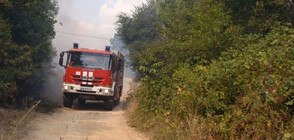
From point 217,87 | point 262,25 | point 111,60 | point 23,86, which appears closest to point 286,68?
point 217,87

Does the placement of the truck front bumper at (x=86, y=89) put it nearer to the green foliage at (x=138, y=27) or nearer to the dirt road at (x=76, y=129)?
the dirt road at (x=76, y=129)

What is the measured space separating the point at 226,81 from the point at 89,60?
354 inches

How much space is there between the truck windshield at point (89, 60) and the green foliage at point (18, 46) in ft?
6.37

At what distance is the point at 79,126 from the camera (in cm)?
1062

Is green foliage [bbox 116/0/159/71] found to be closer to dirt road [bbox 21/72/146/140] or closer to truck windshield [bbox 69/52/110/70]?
truck windshield [bbox 69/52/110/70]

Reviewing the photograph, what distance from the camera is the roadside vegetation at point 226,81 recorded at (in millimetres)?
6094

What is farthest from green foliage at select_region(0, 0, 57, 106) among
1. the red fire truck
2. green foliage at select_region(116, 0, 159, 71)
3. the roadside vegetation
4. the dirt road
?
green foliage at select_region(116, 0, 159, 71)

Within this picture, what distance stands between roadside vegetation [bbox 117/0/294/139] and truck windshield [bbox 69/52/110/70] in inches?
116

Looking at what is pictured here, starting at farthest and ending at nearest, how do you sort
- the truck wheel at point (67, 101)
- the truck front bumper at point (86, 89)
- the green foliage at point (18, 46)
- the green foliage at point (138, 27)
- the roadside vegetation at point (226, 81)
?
the green foliage at point (138, 27) → the truck wheel at point (67, 101) → the truck front bumper at point (86, 89) → the green foliage at point (18, 46) → the roadside vegetation at point (226, 81)

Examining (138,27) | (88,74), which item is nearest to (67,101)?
(88,74)

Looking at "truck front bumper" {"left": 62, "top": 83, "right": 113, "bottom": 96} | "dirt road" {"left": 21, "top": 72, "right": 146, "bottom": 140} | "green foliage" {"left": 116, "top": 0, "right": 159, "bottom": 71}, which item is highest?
"green foliage" {"left": 116, "top": 0, "right": 159, "bottom": 71}

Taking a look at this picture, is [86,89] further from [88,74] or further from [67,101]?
[67,101]

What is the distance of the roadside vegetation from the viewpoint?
6.09 metres

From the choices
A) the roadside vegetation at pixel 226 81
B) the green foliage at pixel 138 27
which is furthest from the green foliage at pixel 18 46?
Answer: the green foliage at pixel 138 27
